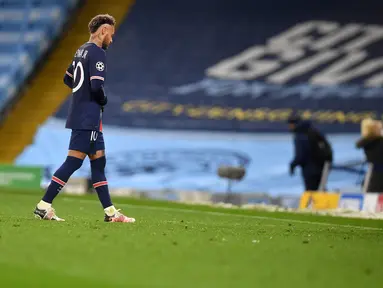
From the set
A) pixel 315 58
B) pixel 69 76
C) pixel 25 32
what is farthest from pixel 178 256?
pixel 315 58

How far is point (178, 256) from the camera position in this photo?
5.12 metres

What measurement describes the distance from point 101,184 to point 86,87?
82 centimetres

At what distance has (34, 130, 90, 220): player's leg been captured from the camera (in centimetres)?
763

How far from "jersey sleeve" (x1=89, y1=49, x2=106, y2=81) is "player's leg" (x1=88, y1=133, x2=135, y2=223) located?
0.51 metres

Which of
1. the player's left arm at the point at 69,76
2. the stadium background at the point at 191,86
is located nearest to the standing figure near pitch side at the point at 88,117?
the player's left arm at the point at 69,76

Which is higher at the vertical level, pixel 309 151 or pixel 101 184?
pixel 309 151

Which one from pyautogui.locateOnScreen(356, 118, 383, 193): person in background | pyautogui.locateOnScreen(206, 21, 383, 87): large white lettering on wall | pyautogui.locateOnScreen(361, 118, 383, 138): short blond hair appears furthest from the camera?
pyautogui.locateOnScreen(206, 21, 383, 87): large white lettering on wall

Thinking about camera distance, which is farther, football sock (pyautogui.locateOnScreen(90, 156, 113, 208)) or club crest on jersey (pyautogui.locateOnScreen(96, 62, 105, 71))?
football sock (pyautogui.locateOnScreen(90, 156, 113, 208))

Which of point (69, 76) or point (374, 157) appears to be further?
point (374, 157)

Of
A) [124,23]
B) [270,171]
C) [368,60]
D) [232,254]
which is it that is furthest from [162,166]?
[232,254]

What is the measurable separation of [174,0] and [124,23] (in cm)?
149

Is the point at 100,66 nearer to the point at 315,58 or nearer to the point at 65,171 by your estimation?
the point at 65,171

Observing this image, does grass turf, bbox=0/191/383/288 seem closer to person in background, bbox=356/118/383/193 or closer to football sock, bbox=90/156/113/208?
football sock, bbox=90/156/113/208

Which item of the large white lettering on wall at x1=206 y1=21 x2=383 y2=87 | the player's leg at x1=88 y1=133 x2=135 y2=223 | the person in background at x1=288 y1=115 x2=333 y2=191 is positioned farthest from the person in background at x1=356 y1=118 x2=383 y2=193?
the large white lettering on wall at x1=206 y1=21 x2=383 y2=87
